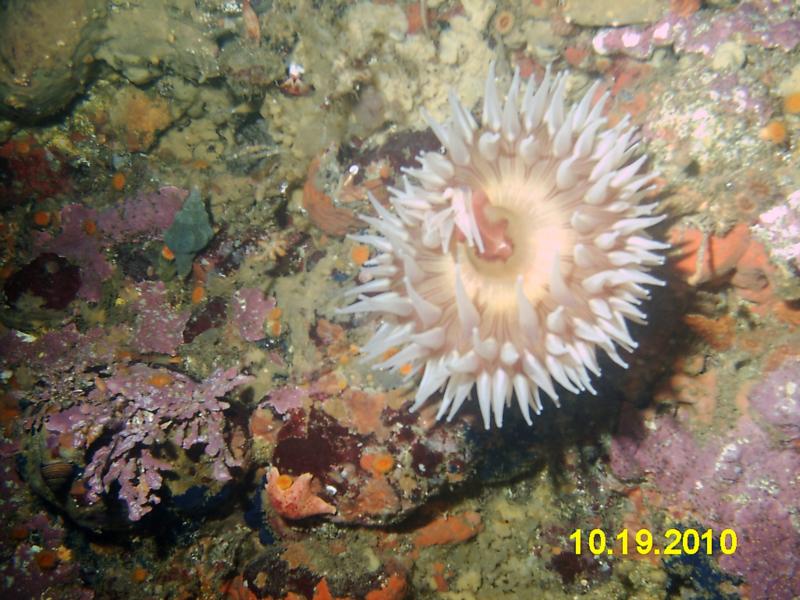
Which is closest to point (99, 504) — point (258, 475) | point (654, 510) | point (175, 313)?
point (258, 475)

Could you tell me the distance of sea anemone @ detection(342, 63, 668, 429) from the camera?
9.66ft

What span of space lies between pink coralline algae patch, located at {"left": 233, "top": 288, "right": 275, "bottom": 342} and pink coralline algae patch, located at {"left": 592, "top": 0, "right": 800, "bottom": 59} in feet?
13.0

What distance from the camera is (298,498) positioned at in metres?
4.26

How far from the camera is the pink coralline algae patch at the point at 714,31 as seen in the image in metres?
3.47

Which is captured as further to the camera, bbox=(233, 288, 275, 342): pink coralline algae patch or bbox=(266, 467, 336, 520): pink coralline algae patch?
bbox=(233, 288, 275, 342): pink coralline algae patch

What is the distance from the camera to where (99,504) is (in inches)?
182

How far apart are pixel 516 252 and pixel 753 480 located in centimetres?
253

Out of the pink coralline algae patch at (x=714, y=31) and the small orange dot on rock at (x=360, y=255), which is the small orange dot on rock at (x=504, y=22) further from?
the small orange dot on rock at (x=360, y=255)

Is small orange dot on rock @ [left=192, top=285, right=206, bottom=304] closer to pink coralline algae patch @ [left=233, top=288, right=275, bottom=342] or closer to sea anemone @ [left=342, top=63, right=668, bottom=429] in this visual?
pink coralline algae patch @ [left=233, top=288, right=275, bottom=342]

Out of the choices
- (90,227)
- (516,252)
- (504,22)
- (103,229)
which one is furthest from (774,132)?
(90,227)

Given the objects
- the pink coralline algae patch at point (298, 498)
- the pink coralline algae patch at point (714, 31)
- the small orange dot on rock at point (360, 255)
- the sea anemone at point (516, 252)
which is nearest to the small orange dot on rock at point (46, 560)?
the pink coralline algae patch at point (298, 498)

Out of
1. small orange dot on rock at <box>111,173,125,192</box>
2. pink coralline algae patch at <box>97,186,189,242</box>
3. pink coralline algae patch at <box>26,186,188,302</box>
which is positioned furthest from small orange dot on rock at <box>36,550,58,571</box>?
small orange dot on rock at <box>111,173,125,192</box>

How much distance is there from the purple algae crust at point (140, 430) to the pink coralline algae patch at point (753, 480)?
3826mm

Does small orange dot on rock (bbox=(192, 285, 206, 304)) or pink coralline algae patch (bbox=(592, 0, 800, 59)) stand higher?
pink coralline algae patch (bbox=(592, 0, 800, 59))
